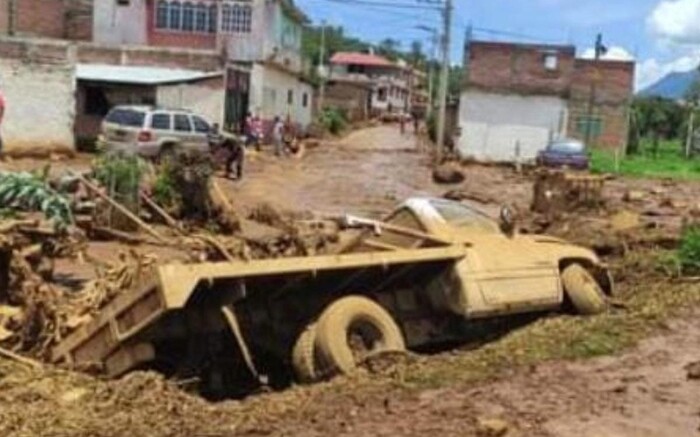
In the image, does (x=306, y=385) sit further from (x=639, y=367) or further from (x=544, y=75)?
(x=544, y=75)

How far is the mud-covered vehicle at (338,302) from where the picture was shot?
31.6ft

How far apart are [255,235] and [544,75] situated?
120 feet

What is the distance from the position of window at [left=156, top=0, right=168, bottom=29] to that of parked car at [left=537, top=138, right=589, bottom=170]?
1676 centimetres

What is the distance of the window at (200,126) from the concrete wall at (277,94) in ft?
44.5

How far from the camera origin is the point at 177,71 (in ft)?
138

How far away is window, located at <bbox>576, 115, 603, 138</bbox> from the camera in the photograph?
56.4 meters

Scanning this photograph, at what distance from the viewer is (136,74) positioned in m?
40.8

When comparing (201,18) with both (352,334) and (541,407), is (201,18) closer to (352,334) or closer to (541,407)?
(352,334)

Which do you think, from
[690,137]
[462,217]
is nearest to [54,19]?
[690,137]

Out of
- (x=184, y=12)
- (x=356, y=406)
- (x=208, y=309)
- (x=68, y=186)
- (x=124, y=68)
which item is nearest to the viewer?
(x=356, y=406)

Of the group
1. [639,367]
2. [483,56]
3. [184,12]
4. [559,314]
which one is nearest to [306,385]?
[639,367]

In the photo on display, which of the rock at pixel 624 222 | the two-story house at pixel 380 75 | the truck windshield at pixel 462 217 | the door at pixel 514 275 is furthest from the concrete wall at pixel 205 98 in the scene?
the two-story house at pixel 380 75

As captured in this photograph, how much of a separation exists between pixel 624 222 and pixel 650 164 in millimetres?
31732

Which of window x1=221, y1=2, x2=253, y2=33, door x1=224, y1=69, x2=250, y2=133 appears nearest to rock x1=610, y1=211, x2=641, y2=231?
door x1=224, y1=69, x2=250, y2=133
